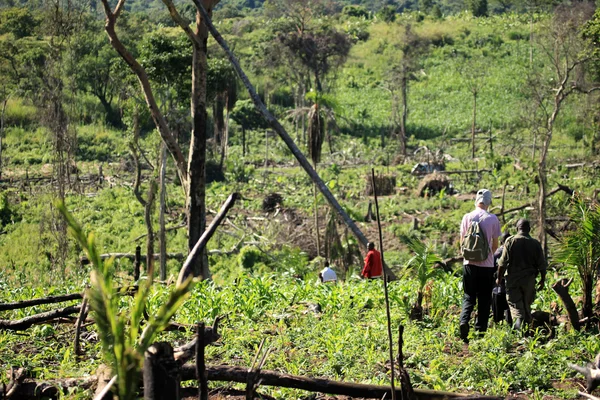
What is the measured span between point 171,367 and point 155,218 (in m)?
18.6

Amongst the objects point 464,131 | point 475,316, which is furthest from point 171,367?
point 464,131

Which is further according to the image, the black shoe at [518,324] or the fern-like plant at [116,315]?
the black shoe at [518,324]

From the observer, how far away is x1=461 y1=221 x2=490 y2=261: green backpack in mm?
6527

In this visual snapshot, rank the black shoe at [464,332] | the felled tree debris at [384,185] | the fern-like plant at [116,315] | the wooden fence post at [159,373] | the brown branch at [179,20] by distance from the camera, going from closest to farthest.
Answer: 1. the fern-like plant at [116,315]
2. the wooden fence post at [159,373]
3. the black shoe at [464,332]
4. the brown branch at [179,20]
5. the felled tree debris at [384,185]

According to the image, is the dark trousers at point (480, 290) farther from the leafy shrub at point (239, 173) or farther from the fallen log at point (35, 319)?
the leafy shrub at point (239, 173)

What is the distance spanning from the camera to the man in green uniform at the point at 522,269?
263 inches

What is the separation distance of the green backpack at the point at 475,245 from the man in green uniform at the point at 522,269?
0.32 metres

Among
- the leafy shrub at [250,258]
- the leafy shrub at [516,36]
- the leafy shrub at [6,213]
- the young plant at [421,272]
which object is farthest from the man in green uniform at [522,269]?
the leafy shrub at [516,36]

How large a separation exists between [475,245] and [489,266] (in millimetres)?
259

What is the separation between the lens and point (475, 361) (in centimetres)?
565

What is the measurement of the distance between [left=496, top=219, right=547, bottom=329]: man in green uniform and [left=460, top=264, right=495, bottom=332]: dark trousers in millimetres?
212

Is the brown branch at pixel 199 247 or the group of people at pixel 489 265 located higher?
the brown branch at pixel 199 247

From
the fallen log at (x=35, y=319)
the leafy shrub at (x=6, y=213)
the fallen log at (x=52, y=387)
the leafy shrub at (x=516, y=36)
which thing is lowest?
the leafy shrub at (x=6, y=213)

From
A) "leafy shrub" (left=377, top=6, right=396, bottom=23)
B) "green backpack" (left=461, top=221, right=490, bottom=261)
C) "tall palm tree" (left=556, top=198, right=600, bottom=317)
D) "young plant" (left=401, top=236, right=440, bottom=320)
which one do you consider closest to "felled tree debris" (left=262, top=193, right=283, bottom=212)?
"young plant" (left=401, top=236, right=440, bottom=320)
